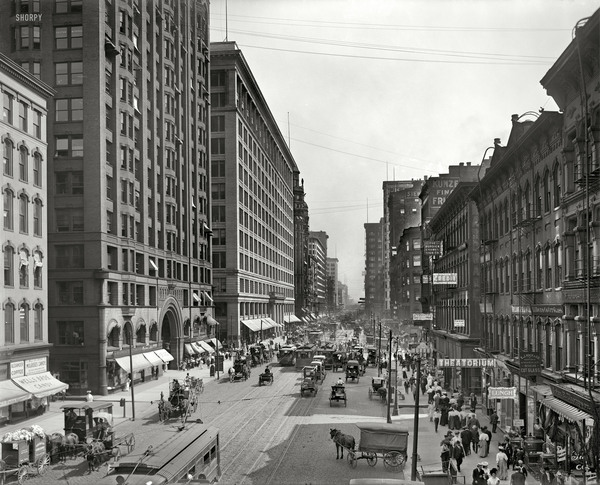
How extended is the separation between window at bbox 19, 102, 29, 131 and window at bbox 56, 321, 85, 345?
16469mm

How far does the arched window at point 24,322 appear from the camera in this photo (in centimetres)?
4205

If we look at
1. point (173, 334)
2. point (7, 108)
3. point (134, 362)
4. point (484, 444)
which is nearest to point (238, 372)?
point (134, 362)

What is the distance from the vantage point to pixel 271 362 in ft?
265

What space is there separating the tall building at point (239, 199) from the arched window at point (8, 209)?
59.9m

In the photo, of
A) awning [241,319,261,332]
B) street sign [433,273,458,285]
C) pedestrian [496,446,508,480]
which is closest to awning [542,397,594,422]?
pedestrian [496,446,508,480]

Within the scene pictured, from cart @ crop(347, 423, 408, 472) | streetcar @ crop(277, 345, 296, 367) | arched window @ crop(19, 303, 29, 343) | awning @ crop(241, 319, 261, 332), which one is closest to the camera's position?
cart @ crop(347, 423, 408, 472)

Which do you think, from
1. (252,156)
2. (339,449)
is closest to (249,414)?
(339,449)

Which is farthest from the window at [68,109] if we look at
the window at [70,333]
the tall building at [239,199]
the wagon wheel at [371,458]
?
the tall building at [239,199]

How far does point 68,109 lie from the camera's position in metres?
53.8

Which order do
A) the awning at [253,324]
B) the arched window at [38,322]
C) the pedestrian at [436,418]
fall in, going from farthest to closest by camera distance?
the awning at [253,324] → the arched window at [38,322] → the pedestrian at [436,418]

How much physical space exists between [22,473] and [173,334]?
48345mm

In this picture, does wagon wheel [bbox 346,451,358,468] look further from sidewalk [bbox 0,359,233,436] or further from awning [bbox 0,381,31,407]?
awning [bbox 0,381,31,407]

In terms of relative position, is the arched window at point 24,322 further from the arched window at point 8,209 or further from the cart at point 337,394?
the cart at point 337,394

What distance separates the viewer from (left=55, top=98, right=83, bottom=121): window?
53.7 m
